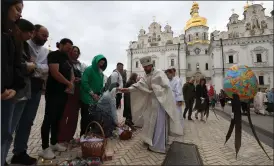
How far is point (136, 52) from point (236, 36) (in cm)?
1901

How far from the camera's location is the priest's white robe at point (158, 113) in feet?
10.9

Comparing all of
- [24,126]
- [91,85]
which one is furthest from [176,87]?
[24,126]

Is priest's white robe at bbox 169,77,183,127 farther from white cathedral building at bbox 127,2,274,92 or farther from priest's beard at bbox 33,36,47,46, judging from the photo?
white cathedral building at bbox 127,2,274,92

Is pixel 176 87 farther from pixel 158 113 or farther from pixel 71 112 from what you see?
pixel 71 112

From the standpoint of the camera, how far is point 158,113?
3414 mm

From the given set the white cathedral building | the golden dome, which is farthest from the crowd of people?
the golden dome

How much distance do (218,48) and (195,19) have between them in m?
14.8

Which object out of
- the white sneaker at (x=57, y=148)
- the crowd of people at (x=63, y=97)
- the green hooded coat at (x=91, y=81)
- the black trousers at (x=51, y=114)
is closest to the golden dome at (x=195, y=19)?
the crowd of people at (x=63, y=97)

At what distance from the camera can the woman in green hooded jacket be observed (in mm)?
3242

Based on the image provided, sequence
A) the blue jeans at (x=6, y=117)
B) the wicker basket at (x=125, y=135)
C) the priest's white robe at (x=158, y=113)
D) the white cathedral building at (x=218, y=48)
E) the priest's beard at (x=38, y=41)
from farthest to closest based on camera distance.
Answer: the white cathedral building at (x=218, y=48) < the wicker basket at (x=125, y=135) < the priest's white robe at (x=158, y=113) < the priest's beard at (x=38, y=41) < the blue jeans at (x=6, y=117)

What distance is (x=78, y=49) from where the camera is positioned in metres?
3.54

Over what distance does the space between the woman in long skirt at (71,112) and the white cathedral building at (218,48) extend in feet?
93.2

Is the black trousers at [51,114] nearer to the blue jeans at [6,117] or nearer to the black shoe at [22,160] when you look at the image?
the black shoe at [22,160]

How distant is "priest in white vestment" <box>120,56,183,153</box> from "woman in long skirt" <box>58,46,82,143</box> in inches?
38.3
